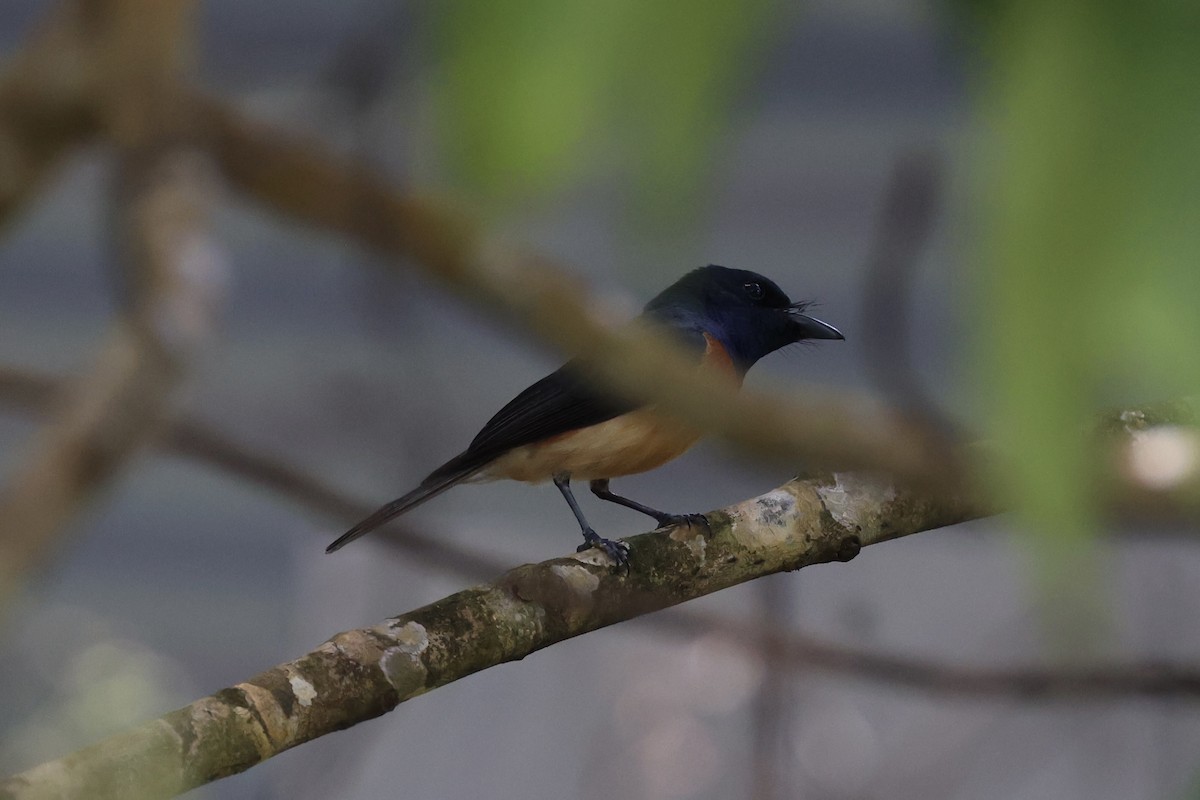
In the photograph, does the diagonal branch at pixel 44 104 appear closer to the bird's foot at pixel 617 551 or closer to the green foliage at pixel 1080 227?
the green foliage at pixel 1080 227

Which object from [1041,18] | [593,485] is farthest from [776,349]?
[1041,18]

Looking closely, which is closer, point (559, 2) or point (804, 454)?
point (559, 2)

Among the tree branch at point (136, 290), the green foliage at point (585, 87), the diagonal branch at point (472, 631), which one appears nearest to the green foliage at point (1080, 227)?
the green foliage at point (585, 87)

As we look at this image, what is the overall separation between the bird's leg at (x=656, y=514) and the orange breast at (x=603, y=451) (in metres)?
0.06

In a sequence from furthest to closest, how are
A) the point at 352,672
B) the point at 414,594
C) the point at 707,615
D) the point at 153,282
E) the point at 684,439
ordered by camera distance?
the point at 414,594 < the point at 707,615 < the point at 684,439 < the point at 352,672 < the point at 153,282

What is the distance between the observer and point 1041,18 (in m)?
0.21

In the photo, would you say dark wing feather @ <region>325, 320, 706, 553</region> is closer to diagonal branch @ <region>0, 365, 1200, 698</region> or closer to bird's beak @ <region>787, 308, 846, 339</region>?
diagonal branch @ <region>0, 365, 1200, 698</region>

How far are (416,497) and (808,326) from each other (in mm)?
750

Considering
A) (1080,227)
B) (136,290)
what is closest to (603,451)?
(136,290)

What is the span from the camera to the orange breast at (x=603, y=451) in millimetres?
1813

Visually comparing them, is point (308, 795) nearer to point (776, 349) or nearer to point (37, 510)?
point (776, 349)

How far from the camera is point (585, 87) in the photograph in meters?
0.20

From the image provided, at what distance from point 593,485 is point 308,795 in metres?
0.74

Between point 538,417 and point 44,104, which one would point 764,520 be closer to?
point 538,417
